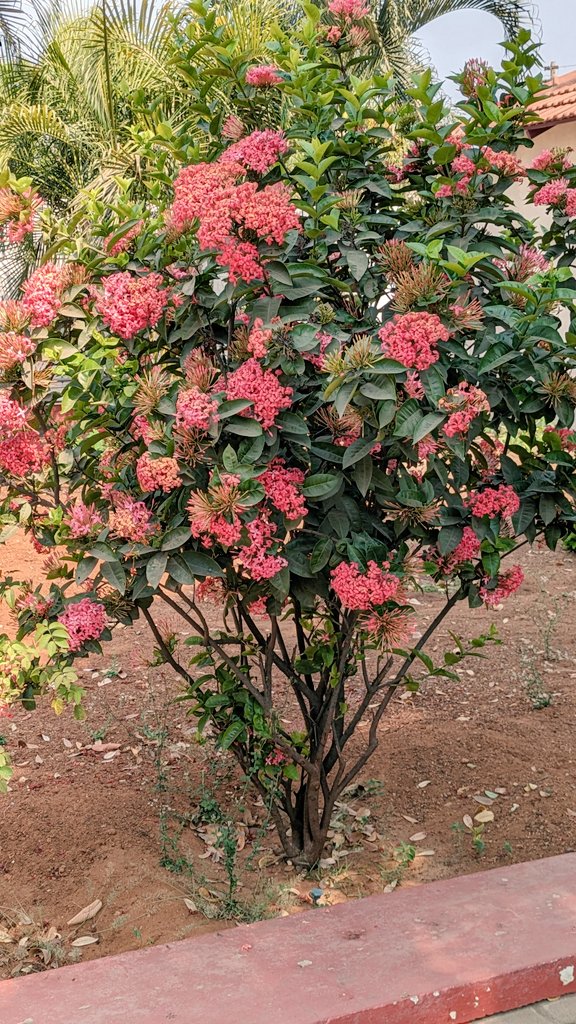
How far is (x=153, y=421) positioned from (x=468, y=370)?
73 centimetres

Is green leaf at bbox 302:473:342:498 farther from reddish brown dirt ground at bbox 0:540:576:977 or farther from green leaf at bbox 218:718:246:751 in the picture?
reddish brown dirt ground at bbox 0:540:576:977

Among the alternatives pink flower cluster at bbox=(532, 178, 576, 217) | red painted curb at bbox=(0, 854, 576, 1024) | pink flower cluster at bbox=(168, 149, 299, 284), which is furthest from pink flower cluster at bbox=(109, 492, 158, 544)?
pink flower cluster at bbox=(532, 178, 576, 217)

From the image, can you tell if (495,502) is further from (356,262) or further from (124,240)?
(124,240)

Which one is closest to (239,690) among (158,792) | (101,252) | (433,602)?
(158,792)

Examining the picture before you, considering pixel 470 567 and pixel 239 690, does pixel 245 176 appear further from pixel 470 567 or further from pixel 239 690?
pixel 239 690

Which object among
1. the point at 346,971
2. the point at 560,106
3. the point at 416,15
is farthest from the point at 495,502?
the point at 416,15

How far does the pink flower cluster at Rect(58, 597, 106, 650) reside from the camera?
7.34 ft

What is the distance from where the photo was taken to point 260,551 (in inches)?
82.4

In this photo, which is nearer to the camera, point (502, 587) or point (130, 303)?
point (130, 303)

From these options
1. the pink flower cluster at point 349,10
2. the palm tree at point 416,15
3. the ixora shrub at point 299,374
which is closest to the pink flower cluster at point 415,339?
the ixora shrub at point 299,374

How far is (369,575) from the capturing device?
2.19 meters

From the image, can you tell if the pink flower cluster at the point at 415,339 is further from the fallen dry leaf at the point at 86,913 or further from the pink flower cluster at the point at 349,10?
the fallen dry leaf at the point at 86,913

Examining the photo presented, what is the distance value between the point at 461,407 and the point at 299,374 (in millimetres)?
359

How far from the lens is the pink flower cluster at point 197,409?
1945mm
